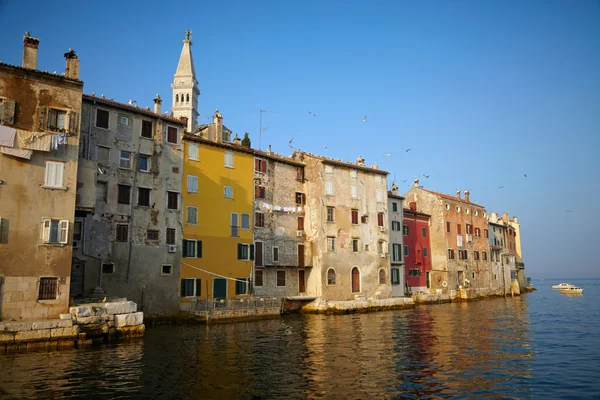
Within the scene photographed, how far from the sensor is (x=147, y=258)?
34.0 m

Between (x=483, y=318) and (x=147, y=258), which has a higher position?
(x=147, y=258)

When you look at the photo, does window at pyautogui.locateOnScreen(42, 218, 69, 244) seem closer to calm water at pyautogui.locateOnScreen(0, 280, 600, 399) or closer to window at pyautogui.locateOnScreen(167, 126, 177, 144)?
calm water at pyautogui.locateOnScreen(0, 280, 600, 399)

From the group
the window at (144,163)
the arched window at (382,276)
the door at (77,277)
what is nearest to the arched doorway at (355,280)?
the arched window at (382,276)

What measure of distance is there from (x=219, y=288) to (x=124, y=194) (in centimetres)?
1069

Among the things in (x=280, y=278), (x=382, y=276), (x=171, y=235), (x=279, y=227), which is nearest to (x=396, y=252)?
(x=382, y=276)

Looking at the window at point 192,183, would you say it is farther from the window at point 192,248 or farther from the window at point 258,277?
the window at point 258,277

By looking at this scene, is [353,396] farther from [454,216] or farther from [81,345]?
[454,216]

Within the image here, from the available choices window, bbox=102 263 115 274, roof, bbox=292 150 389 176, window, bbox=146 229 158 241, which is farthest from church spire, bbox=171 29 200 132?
window, bbox=102 263 115 274

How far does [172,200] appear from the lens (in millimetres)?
36156

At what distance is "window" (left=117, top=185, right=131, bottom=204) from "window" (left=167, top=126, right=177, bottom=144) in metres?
5.14

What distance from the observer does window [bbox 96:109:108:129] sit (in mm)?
32875

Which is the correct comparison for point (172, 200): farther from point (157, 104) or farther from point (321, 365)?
point (321, 365)

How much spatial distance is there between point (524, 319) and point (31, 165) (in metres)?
36.9

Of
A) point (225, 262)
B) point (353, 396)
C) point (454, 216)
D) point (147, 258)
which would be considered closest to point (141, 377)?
point (353, 396)
